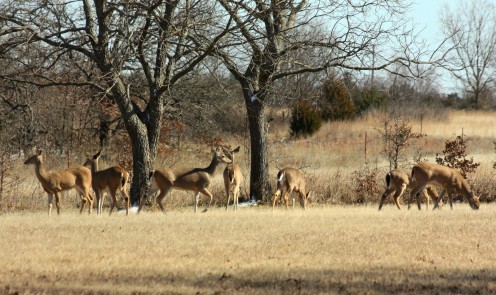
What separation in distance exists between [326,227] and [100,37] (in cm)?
837

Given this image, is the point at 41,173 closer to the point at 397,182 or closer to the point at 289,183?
the point at 289,183

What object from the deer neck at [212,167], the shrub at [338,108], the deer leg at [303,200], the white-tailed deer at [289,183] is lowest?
the deer leg at [303,200]

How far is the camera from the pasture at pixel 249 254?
10.6 meters

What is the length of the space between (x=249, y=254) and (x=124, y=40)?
9290mm

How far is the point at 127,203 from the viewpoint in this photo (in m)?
21.2

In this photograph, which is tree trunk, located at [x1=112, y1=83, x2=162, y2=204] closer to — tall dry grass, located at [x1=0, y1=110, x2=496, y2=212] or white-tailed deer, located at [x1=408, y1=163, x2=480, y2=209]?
tall dry grass, located at [x1=0, y1=110, x2=496, y2=212]

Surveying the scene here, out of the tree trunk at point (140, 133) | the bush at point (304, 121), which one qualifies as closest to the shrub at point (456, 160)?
the tree trunk at point (140, 133)

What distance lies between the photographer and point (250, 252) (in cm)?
1334

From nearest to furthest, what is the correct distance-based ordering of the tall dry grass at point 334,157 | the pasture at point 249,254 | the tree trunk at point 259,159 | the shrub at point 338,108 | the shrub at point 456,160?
the pasture at point 249,254 → the tree trunk at point 259,159 → the tall dry grass at point 334,157 → the shrub at point 456,160 → the shrub at point 338,108

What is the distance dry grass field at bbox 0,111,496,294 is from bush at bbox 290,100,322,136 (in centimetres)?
2487

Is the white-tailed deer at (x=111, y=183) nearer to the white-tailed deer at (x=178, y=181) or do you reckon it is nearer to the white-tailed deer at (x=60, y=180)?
the white-tailed deer at (x=60, y=180)

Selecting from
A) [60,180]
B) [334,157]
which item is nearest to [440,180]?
[60,180]

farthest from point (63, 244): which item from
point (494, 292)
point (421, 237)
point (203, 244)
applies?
point (494, 292)

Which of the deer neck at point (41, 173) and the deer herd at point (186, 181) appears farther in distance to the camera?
the deer herd at point (186, 181)
